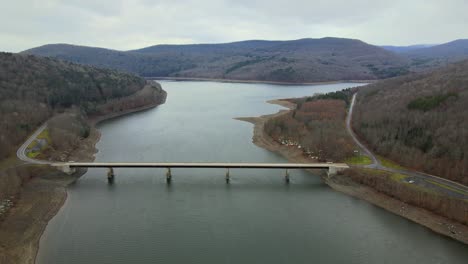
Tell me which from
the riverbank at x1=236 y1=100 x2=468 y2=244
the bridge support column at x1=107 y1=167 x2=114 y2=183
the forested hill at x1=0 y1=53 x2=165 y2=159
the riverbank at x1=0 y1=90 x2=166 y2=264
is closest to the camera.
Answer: the riverbank at x1=0 y1=90 x2=166 y2=264

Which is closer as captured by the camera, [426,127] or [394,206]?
[394,206]

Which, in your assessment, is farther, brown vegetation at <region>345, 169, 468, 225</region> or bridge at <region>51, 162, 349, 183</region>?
bridge at <region>51, 162, 349, 183</region>

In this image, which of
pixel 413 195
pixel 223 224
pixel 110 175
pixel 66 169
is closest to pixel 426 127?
pixel 413 195

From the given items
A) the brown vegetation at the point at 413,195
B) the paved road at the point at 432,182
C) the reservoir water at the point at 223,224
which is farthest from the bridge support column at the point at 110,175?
the paved road at the point at 432,182

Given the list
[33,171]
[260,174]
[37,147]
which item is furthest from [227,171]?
[37,147]

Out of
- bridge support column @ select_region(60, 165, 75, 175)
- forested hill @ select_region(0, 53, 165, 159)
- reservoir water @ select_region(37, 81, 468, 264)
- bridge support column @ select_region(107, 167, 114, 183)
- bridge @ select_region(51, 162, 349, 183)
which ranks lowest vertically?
reservoir water @ select_region(37, 81, 468, 264)

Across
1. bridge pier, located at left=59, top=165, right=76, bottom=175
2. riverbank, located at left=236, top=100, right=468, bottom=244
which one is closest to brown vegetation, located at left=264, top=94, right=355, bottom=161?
riverbank, located at left=236, top=100, right=468, bottom=244

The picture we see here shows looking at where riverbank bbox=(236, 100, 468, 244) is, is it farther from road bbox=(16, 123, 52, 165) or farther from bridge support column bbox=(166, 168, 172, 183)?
road bbox=(16, 123, 52, 165)

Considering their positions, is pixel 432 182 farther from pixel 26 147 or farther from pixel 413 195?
pixel 26 147
